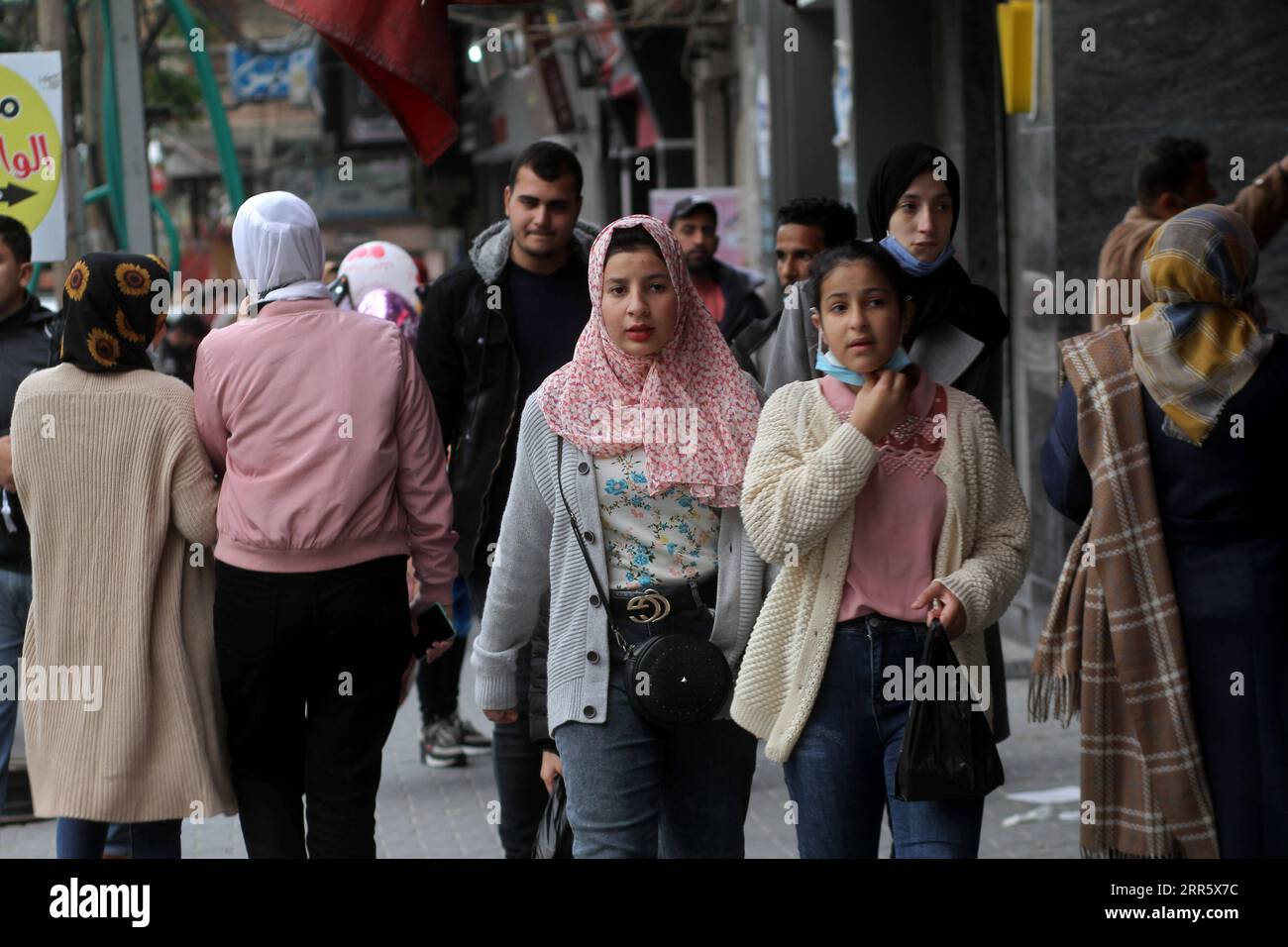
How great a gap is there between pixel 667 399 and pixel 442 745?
13.0 feet

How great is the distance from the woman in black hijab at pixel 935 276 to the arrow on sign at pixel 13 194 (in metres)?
3.72

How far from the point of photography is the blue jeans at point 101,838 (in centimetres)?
469

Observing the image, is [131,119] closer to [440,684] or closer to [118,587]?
[440,684]

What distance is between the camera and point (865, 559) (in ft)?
13.1

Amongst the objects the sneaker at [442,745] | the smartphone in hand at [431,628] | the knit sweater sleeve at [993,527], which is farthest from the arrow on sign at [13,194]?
the knit sweater sleeve at [993,527]

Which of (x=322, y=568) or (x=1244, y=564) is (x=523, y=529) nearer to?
(x=322, y=568)

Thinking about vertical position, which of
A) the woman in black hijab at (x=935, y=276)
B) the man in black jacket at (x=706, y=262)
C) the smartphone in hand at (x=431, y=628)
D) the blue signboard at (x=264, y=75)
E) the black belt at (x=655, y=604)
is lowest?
the smartphone in hand at (x=431, y=628)

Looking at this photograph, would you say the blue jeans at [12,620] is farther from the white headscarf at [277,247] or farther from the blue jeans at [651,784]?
the blue jeans at [651,784]

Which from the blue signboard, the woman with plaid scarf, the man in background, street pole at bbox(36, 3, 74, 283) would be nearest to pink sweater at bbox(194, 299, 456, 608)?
the woman with plaid scarf

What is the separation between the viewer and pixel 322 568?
448cm

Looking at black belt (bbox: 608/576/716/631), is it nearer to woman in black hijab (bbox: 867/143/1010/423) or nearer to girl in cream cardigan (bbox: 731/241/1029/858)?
girl in cream cardigan (bbox: 731/241/1029/858)

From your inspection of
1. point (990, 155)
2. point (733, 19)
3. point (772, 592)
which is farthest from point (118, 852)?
point (733, 19)

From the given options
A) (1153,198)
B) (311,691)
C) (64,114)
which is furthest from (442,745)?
(1153,198)

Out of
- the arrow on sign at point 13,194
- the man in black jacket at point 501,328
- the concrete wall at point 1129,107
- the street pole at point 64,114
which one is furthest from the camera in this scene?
the concrete wall at point 1129,107
